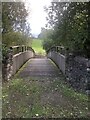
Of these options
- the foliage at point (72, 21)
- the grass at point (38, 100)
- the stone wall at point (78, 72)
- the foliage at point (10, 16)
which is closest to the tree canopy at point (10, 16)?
the foliage at point (10, 16)

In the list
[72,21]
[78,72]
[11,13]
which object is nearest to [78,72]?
[78,72]

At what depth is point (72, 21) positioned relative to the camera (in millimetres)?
8695

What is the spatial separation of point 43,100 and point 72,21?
11.2 feet

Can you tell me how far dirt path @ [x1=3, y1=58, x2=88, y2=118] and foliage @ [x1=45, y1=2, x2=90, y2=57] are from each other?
1.17 metres

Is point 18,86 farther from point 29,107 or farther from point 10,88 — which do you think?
point 29,107

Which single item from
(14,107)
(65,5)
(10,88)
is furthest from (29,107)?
(65,5)

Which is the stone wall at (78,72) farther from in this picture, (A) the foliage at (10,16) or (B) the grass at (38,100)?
(A) the foliage at (10,16)

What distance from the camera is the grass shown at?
531cm

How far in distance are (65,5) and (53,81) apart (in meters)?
2.21

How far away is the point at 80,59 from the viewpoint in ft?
24.6

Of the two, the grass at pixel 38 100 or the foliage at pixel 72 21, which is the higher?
the foliage at pixel 72 21

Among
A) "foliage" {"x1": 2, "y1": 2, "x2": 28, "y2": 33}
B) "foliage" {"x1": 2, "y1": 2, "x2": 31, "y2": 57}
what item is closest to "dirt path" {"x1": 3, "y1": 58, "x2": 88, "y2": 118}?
"foliage" {"x1": 2, "y1": 2, "x2": 31, "y2": 57}

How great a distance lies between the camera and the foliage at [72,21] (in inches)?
307

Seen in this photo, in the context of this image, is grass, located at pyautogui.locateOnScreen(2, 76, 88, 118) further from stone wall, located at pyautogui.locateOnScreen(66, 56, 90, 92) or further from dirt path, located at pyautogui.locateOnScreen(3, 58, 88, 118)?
stone wall, located at pyautogui.locateOnScreen(66, 56, 90, 92)
